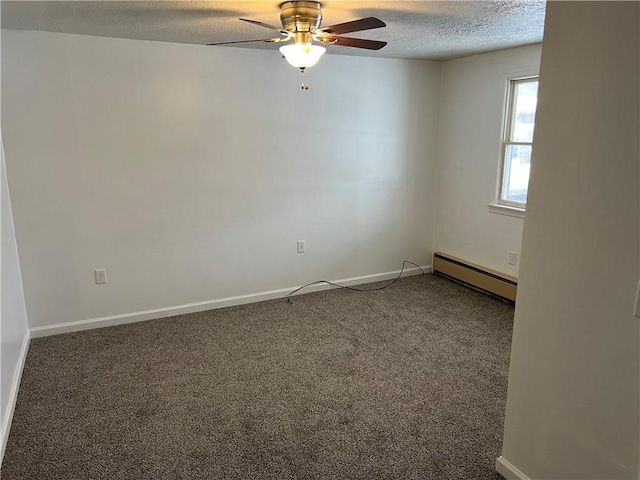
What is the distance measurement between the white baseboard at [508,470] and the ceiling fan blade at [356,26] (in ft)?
6.83

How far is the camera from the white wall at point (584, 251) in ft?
4.72

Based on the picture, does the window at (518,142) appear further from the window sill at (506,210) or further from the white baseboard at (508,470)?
the white baseboard at (508,470)

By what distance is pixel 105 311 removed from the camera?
3738 millimetres

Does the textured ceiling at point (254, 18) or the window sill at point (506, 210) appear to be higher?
the textured ceiling at point (254, 18)

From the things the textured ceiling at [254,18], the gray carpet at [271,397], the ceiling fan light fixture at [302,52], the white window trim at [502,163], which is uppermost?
the textured ceiling at [254,18]

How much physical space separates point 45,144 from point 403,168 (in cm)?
315

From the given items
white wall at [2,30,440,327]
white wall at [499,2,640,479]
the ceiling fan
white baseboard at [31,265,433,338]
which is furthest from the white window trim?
white wall at [499,2,640,479]

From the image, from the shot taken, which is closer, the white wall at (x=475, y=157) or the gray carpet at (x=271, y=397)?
the gray carpet at (x=271, y=397)

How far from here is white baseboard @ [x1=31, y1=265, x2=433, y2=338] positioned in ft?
11.8

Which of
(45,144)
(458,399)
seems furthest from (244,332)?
(45,144)

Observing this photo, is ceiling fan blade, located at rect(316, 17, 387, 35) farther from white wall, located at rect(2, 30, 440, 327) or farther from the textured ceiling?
white wall, located at rect(2, 30, 440, 327)

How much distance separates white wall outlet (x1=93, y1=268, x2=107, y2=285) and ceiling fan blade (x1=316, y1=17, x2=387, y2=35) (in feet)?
8.10

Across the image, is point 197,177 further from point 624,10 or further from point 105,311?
point 624,10

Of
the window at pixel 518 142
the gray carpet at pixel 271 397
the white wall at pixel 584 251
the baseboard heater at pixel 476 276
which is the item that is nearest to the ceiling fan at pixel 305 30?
the white wall at pixel 584 251
